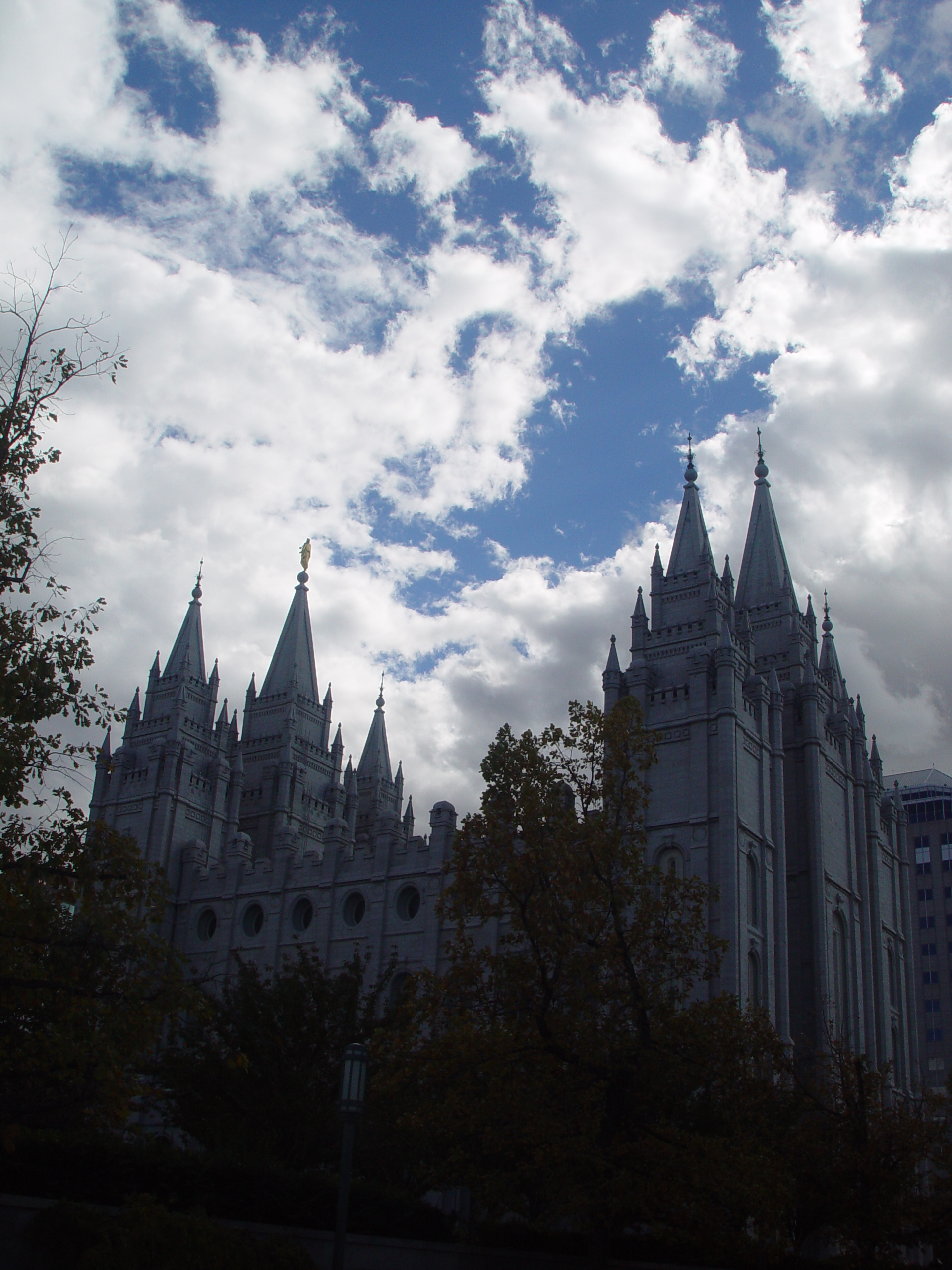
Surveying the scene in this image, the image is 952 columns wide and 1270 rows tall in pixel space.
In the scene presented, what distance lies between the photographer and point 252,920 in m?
48.3

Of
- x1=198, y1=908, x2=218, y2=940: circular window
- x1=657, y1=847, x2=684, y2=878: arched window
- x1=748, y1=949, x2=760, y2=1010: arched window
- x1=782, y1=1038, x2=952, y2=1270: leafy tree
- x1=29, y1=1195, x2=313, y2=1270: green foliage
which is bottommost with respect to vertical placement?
x1=29, y1=1195, x2=313, y2=1270: green foliage

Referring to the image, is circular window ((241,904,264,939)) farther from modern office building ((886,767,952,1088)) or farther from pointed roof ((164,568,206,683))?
modern office building ((886,767,952,1088))

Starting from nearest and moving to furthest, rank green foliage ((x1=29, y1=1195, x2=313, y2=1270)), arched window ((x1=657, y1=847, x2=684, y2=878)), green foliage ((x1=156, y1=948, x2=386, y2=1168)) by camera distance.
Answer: green foliage ((x1=29, y1=1195, x2=313, y2=1270)), green foliage ((x1=156, y1=948, x2=386, y2=1168)), arched window ((x1=657, y1=847, x2=684, y2=878))

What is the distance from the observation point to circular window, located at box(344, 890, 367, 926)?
45844mm

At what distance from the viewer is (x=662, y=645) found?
42.7 metres

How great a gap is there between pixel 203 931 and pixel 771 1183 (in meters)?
35.9

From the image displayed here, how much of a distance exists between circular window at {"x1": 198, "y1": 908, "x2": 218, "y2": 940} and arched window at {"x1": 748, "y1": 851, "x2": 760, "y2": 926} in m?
22.4

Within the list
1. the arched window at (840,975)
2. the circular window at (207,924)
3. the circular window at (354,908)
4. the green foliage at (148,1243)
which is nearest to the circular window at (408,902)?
the circular window at (354,908)

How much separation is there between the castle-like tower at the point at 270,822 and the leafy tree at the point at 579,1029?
23.3 meters

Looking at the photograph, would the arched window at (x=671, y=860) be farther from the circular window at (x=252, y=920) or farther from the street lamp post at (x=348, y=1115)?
the street lamp post at (x=348, y=1115)

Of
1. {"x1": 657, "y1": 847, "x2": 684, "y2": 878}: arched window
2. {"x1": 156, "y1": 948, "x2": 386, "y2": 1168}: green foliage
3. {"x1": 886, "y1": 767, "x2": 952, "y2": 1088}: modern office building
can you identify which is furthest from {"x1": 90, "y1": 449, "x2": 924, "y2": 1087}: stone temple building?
{"x1": 886, "y1": 767, "x2": 952, "y2": 1088}: modern office building

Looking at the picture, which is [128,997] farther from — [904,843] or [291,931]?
[904,843]

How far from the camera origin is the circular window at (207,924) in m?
49.3

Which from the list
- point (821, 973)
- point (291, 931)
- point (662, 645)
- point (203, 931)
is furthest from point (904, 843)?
point (203, 931)
